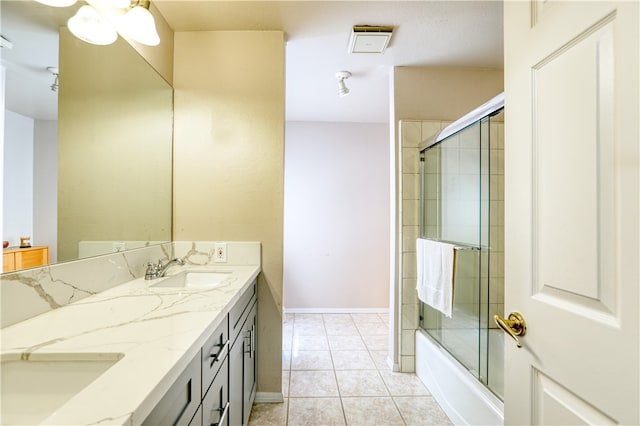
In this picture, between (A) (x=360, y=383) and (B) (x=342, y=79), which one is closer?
(A) (x=360, y=383)

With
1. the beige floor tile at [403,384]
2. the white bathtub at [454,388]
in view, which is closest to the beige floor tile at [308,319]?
the beige floor tile at [403,384]

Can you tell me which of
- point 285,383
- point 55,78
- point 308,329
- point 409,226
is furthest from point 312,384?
point 55,78

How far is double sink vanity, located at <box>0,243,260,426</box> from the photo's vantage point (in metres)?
0.52

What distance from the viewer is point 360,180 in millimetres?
3699

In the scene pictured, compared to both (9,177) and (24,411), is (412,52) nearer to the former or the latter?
(9,177)

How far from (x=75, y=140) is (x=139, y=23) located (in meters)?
0.65

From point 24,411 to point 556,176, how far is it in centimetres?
135

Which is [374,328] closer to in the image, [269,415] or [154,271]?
[269,415]

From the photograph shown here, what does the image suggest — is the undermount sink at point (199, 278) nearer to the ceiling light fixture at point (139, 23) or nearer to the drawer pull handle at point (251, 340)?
the drawer pull handle at point (251, 340)

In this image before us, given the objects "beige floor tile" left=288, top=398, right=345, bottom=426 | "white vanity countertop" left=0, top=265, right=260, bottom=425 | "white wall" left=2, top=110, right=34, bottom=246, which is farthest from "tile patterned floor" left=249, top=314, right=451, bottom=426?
"white wall" left=2, top=110, right=34, bottom=246

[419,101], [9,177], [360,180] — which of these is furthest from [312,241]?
[9,177]

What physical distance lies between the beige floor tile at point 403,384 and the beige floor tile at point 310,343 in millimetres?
672

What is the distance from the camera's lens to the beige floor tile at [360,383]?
6.48 feet

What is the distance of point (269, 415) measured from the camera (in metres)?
1.75
